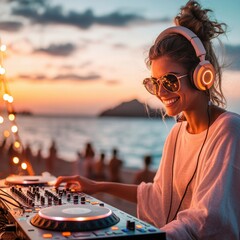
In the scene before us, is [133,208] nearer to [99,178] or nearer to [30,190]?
[99,178]

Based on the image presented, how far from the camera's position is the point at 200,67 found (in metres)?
1.92

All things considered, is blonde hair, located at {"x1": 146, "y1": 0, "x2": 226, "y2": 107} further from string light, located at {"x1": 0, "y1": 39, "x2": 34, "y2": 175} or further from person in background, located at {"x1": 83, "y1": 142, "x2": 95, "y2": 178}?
person in background, located at {"x1": 83, "y1": 142, "x2": 95, "y2": 178}

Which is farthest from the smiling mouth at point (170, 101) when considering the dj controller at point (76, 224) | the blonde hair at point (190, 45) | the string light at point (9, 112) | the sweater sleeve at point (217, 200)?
the string light at point (9, 112)

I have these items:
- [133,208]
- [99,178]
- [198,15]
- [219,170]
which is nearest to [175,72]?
[198,15]

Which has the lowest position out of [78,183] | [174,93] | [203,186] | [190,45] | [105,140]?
[105,140]

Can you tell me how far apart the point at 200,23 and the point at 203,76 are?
30 centimetres

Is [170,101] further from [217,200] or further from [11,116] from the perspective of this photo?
[11,116]

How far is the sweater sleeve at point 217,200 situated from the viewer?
1.64 meters

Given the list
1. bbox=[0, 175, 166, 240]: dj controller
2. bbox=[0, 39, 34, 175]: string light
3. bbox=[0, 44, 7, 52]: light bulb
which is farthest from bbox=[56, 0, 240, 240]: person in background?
bbox=[0, 44, 7, 52]: light bulb

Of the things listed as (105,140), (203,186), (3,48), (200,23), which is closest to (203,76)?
(200,23)

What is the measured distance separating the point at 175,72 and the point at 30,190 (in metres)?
0.77

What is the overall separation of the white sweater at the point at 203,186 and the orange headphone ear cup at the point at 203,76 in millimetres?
143

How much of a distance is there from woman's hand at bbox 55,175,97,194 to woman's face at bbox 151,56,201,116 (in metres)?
0.64

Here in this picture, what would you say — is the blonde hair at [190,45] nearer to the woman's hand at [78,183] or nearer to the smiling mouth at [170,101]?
the smiling mouth at [170,101]
